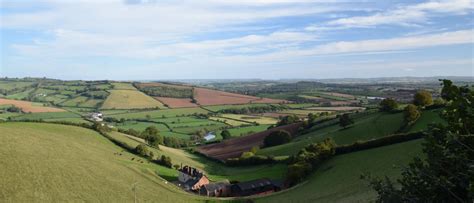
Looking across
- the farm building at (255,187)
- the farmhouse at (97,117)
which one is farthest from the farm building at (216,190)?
the farmhouse at (97,117)

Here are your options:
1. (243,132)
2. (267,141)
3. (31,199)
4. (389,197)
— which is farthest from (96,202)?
(243,132)

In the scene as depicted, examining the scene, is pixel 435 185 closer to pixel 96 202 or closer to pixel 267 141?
pixel 96 202

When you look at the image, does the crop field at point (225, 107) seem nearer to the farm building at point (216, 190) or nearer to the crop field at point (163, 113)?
the crop field at point (163, 113)

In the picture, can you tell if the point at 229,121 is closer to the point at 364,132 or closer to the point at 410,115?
the point at 364,132

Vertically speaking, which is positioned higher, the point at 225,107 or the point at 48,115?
the point at 48,115

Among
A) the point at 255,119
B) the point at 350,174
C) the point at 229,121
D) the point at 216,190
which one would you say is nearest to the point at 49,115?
the point at 229,121
